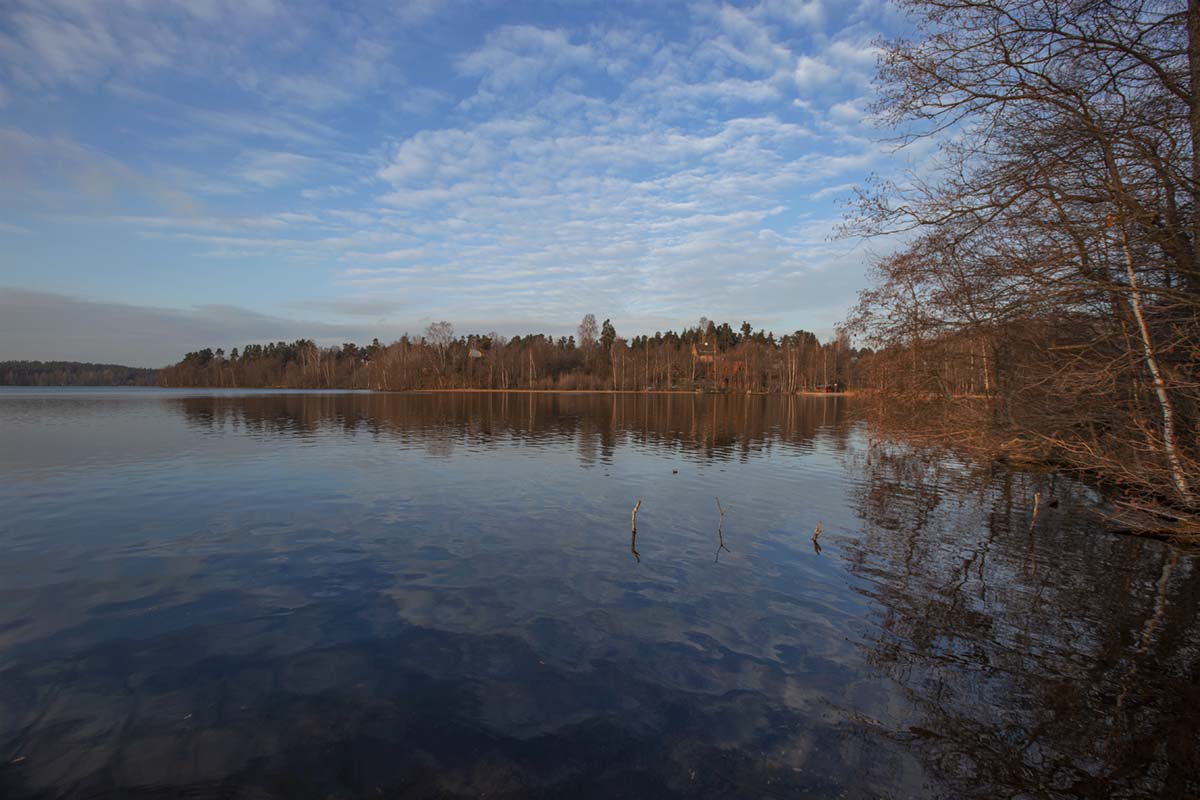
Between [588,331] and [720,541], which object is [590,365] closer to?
[588,331]

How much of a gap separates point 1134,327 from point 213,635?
1783cm

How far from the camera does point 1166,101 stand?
392 inches

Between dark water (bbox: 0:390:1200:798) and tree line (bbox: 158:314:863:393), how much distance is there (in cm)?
9874

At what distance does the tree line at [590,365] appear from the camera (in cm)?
11631

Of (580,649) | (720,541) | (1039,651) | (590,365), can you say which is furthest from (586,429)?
(590,365)

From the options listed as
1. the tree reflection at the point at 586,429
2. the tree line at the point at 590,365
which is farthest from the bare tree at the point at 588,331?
the tree reflection at the point at 586,429

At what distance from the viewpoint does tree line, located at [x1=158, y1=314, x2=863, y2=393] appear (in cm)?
11631

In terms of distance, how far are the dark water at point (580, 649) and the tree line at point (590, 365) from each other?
324ft

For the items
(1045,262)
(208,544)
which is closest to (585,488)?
(208,544)

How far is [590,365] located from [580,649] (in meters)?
124

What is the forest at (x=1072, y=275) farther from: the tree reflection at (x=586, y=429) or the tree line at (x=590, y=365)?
the tree line at (x=590, y=365)

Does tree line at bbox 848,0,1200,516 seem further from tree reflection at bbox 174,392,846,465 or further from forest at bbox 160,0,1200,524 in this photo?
tree reflection at bbox 174,392,846,465

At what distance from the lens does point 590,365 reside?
132m

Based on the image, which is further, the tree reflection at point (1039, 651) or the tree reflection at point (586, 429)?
the tree reflection at point (586, 429)
